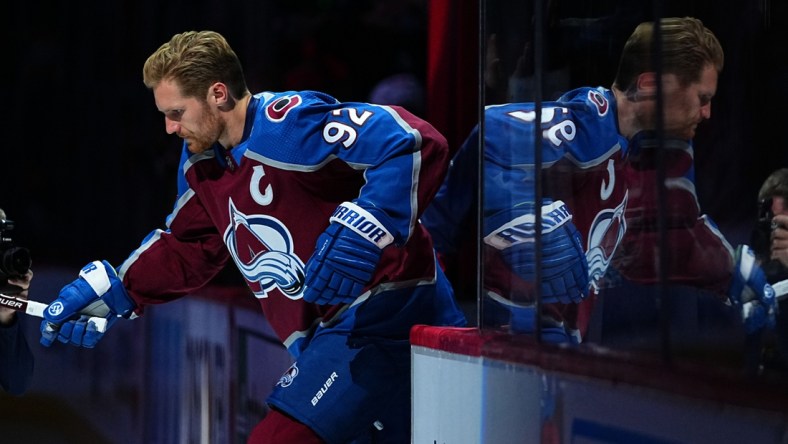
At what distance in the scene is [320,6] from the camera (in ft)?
10.1

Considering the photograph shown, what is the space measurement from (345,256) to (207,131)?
0.50 m

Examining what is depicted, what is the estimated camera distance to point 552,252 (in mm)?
1466

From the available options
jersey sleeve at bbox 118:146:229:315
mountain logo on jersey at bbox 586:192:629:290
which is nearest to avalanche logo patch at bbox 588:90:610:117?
mountain logo on jersey at bbox 586:192:629:290

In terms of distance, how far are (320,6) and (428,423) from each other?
152cm

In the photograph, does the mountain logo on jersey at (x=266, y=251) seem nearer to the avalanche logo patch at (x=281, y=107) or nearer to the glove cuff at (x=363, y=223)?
the avalanche logo patch at (x=281, y=107)

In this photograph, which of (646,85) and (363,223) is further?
(363,223)

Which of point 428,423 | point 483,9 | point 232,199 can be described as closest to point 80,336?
point 232,199

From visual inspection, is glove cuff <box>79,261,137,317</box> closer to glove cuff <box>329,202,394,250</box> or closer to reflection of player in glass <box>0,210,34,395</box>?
reflection of player in glass <box>0,210,34,395</box>

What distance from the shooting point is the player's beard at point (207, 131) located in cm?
217

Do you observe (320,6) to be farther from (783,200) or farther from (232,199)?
(783,200)

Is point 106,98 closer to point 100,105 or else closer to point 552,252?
point 100,105

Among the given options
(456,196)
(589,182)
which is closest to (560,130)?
(589,182)

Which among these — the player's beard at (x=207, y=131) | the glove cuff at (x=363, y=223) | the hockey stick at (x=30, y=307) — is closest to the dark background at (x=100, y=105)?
the hockey stick at (x=30, y=307)

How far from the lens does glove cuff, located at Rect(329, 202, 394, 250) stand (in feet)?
6.00
